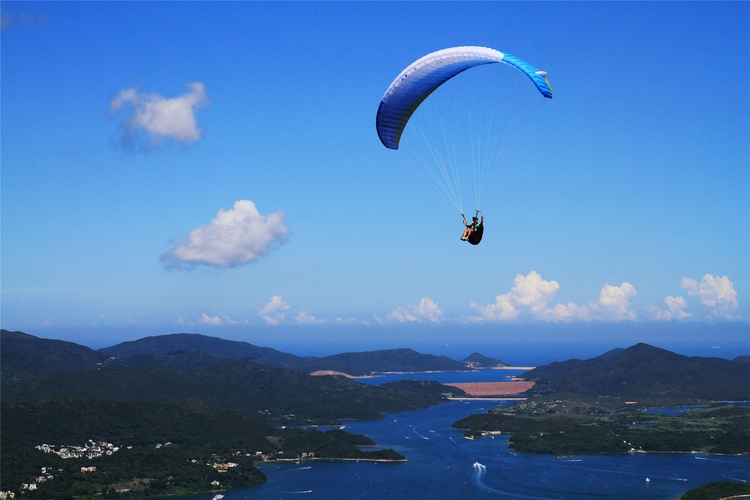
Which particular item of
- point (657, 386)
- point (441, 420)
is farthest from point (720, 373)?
point (441, 420)

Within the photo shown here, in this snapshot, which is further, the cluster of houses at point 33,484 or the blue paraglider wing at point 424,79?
the cluster of houses at point 33,484

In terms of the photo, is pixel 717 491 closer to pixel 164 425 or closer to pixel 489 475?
pixel 489 475

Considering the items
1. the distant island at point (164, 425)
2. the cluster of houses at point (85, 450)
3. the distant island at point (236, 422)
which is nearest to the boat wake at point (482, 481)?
the distant island at point (236, 422)

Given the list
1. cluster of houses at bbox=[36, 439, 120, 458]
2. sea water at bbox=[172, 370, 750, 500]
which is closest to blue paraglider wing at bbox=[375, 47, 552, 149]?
sea water at bbox=[172, 370, 750, 500]

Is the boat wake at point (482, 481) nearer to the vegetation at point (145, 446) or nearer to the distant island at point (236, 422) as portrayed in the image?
the distant island at point (236, 422)

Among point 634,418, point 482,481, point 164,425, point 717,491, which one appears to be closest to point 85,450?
point 164,425

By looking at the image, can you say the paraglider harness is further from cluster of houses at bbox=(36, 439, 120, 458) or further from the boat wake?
cluster of houses at bbox=(36, 439, 120, 458)
